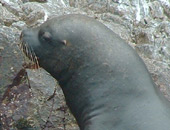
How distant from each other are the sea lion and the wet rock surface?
0.83 meters

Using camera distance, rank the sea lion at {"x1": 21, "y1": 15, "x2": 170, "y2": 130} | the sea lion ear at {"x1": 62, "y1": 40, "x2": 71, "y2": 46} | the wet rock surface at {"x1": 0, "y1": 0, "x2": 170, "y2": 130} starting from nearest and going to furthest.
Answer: the sea lion at {"x1": 21, "y1": 15, "x2": 170, "y2": 130} → the sea lion ear at {"x1": 62, "y1": 40, "x2": 71, "y2": 46} → the wet rock surface at {"x1": 0, "y1": 0, "x2": 170, "y2": 130}

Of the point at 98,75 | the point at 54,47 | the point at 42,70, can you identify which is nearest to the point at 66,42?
the point at 54,47

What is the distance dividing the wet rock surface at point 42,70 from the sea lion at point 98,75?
0.83 m

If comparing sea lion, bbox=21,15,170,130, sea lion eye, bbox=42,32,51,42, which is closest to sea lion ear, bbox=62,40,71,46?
sea lion, bbox=21,15,170,130

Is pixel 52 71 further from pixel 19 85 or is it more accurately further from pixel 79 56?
pixel 19 85

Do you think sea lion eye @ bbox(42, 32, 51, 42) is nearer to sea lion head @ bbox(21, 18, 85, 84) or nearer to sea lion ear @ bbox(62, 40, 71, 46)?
sea lion head @ bbox(21, 18, 85, 84)

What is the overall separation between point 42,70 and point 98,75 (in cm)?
142

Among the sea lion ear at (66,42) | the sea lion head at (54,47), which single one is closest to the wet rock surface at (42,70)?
the sea lion head at (54,47)

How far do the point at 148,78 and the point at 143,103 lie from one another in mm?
244

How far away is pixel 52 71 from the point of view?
212 inches

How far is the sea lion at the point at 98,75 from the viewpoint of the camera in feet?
16.0

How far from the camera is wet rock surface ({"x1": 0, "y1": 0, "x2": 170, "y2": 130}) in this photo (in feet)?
20.1

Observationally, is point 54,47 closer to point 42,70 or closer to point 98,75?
point 98,75

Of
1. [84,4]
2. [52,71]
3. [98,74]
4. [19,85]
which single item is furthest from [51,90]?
[84,4]
